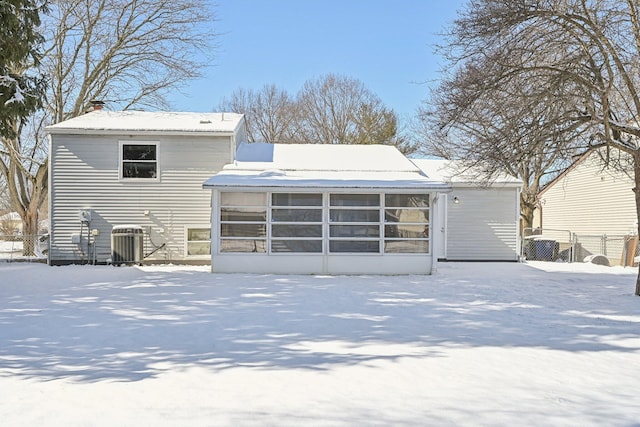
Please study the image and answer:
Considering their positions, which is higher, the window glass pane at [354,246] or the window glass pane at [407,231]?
the window glass pane at [407,231]

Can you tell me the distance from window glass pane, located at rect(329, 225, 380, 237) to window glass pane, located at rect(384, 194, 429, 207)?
2.54 feet

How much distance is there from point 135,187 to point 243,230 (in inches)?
162

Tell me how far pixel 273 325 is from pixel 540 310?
4.50 m

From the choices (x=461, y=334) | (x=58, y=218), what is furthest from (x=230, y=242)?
(x=461, y=334)

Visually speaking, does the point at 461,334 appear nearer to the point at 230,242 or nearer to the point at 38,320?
the point at 38,320

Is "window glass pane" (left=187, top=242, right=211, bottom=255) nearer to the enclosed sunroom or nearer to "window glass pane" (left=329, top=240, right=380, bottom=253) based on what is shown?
the enclosed sunroom

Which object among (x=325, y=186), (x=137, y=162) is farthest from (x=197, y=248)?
(x=325, y=186)

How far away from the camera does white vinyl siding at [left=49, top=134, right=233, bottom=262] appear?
48.9 feet

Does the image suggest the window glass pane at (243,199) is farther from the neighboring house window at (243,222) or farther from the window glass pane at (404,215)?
the window glass pane at (404,215)

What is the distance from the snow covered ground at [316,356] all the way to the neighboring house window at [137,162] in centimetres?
519

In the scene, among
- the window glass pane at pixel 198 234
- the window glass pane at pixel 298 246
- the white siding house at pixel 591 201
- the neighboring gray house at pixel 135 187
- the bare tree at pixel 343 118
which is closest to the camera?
the window glass pane at pixel 298 246

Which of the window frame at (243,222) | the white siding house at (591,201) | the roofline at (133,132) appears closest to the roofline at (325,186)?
the window frame at (243,222)

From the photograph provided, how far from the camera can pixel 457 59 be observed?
10453 millimetres

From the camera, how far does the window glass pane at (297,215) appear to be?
13.3 m
